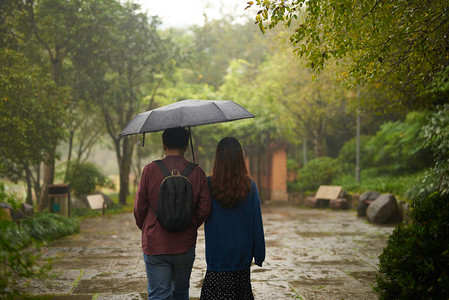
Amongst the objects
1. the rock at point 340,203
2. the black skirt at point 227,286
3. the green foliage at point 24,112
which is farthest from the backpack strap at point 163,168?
the rock at point 340,203

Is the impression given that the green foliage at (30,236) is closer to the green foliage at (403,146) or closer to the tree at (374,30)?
the tree at (374,30)

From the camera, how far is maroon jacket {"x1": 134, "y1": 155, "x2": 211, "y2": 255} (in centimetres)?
329

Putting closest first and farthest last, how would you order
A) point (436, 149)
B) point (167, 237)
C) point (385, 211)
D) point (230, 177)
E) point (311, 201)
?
point (167, 237), point (230, 177), point (436, 149), point (385, 211), point (311, 201)

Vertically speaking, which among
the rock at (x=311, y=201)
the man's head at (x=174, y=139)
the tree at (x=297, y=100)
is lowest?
the rock at (x=311, y=201)

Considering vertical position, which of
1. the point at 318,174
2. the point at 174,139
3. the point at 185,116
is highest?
the point at 185,116

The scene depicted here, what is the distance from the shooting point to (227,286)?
3395 millimetres

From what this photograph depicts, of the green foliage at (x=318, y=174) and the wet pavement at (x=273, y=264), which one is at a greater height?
the green foliage at (x=318, y=174)

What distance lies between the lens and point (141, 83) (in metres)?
21.8

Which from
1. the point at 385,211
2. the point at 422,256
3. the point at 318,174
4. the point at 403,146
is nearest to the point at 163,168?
the point at 422,256

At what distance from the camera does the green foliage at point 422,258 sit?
3.16m

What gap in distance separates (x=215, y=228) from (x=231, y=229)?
13 cm

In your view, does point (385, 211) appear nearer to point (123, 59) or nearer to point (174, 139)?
point (174, 139)

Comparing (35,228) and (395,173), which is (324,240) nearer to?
(35,228)

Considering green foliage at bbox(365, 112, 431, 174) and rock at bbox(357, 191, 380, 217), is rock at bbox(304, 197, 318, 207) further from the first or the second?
rock at bbox(357, 191, 380, 217)
